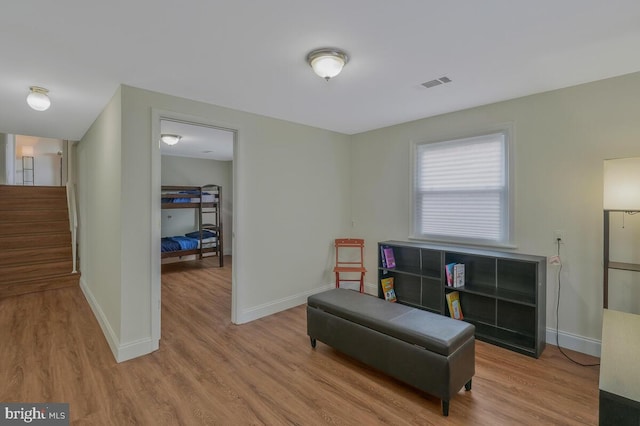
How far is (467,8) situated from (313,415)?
2.63m

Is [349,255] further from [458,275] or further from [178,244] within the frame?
[178,244]

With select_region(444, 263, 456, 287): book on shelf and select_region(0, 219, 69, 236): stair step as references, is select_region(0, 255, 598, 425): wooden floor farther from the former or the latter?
select_region(0, 219, 69, 236): stair step

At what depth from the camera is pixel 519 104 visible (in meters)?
3.14

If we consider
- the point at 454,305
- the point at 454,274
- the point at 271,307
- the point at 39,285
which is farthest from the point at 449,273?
the point at 39,285

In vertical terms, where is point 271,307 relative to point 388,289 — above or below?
below

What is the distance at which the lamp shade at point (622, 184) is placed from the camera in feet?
7.50

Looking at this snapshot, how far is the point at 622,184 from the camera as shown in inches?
92.4

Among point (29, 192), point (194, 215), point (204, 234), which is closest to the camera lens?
point (29, 192)

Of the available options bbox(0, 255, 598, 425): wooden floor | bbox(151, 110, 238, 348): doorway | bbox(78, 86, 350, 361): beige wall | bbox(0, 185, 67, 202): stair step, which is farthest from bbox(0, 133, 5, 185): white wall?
bbox(0, 255, 598, 425): wooden floor

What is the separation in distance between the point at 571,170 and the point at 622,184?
1.79 ft

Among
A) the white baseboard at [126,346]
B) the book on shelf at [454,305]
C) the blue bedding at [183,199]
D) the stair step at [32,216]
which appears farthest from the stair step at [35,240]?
the book on shelf at [454,305]

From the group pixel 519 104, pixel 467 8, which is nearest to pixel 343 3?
pixel 467 8

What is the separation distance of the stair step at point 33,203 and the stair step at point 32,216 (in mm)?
142

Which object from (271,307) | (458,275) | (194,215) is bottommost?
(271,307)
